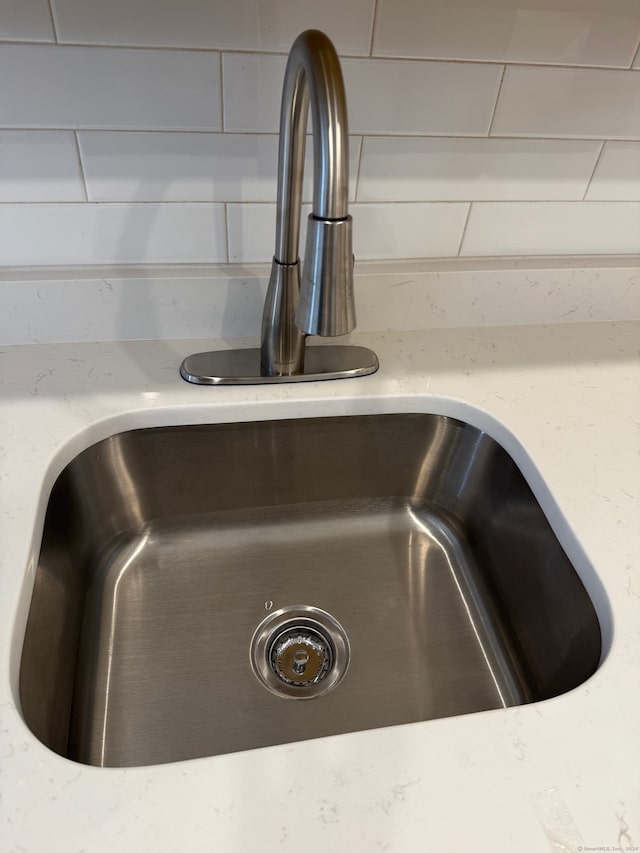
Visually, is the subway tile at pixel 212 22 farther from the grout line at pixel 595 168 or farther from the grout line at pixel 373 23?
the grout line at pixel 595 168

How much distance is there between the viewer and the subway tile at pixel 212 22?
1.76ft

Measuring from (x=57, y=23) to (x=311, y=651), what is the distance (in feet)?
2.07

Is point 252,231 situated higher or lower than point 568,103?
lower

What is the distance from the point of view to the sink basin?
56 centimetres

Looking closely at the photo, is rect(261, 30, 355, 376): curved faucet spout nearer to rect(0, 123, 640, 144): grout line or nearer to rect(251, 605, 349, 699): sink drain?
rect(0, 123, 640, 144): grout line

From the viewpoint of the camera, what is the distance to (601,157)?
70 cm

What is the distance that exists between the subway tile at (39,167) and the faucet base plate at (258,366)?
21 centimetres

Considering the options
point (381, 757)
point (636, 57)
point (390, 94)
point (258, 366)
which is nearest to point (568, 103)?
point (636, 57)

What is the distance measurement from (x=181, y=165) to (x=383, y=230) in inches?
9.2

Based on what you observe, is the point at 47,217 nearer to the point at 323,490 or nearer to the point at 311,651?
the point at 323,490

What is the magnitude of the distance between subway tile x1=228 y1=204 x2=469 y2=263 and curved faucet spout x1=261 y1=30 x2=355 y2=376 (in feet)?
0.37

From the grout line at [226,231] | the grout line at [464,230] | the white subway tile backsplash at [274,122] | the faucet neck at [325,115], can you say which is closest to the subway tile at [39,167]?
the white subway tile backsplash at [274,122]

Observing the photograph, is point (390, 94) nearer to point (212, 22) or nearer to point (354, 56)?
point (354, 56)

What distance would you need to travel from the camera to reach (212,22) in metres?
0.55
